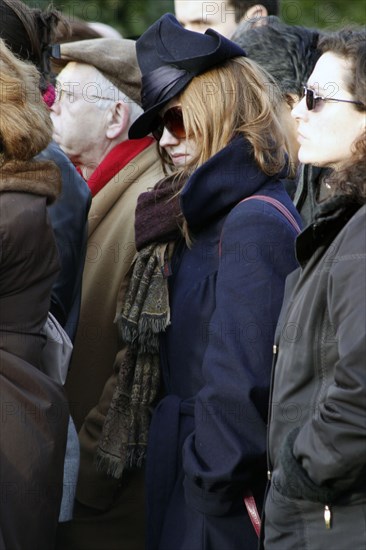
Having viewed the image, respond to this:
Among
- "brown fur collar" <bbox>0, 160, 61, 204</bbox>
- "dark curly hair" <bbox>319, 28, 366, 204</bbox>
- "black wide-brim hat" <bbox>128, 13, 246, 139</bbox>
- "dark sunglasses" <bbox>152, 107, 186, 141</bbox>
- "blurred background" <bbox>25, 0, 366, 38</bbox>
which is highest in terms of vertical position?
"dark curly hair" <bbox>319, 28, 366, 204</bbox>

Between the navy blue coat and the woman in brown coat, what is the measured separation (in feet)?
1.23

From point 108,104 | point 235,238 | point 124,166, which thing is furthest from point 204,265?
point 108,104

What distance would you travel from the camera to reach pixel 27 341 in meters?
3.04

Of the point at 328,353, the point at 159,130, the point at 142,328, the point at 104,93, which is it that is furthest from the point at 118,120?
the point at 328,353

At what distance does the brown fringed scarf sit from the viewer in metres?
3.40

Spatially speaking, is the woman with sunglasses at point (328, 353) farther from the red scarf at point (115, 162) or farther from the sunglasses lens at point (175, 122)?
the red scarf at point (115, 162)

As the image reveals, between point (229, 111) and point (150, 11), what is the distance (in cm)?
877

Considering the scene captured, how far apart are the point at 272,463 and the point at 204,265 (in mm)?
816

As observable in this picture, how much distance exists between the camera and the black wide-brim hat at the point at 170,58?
3.34 m

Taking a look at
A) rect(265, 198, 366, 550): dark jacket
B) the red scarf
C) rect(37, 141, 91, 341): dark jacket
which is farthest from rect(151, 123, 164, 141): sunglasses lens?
rect(265, 198, 366, 550): dark jacket

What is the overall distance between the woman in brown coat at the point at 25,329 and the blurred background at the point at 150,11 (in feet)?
25.8

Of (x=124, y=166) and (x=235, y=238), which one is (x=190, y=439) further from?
(x=124, y=166)

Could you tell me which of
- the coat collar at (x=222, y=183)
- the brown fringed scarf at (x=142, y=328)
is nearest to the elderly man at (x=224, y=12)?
the brown fringed scarf at (x=142, y=328)

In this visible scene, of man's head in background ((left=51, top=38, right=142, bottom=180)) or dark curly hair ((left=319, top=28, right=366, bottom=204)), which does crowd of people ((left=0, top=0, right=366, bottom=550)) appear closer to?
dark curly hair ((left=319, top=28, right=366, bottom=204))
